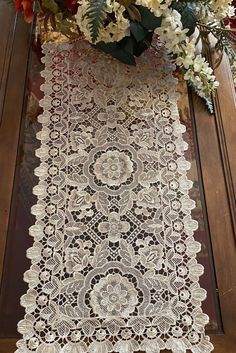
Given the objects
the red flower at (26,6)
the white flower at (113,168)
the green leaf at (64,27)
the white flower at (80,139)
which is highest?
the red flower at (26,6)

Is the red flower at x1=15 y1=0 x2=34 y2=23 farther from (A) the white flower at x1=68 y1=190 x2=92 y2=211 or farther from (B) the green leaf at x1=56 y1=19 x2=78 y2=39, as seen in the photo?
(A) the white flower at x1=68 y1=190 x2=92 y2=211

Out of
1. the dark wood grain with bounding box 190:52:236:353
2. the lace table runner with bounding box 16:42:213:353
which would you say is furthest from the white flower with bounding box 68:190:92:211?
the dark wood grain with bounding box 190:52:236:353

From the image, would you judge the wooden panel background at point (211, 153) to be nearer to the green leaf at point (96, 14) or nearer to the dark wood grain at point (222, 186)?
the dark wood grain at point (222, 186)

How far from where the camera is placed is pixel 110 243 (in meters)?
0.76

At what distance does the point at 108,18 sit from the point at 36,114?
27 cm

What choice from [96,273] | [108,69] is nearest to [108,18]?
[108,69]

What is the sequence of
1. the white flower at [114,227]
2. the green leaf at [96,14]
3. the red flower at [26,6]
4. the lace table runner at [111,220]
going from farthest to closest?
the red flower at [26,6] < the green leaf at [96,14] < the white flower at [114,227] < the lace table runner at [111,220]

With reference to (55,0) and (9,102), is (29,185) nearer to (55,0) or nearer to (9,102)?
(9,102)

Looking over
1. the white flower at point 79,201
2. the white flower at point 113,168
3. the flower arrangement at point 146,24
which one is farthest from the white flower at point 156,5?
the white flower at point 79,201

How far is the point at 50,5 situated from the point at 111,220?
542 mm

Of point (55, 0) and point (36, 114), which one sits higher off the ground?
point (55, 0)

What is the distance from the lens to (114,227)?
78 cm

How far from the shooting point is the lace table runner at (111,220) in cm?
66

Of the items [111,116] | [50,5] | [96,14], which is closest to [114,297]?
[111,116]
